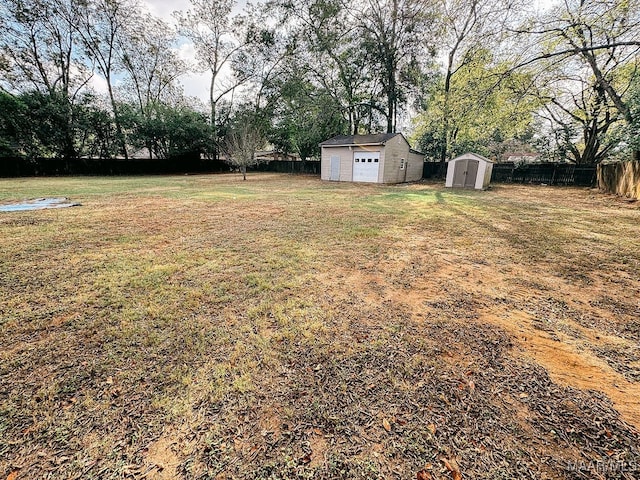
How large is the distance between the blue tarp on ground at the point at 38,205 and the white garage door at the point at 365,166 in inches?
530

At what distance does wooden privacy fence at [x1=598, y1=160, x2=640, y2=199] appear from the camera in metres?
8.58

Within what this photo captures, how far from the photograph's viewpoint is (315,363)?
5.94 ft

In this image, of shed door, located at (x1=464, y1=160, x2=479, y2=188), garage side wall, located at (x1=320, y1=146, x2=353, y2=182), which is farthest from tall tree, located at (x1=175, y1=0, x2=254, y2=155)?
shed door, located at (x1=464, y1=160, x2=479, y2=188)

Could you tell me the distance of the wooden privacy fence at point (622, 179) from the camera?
8578 mm

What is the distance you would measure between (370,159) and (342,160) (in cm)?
213

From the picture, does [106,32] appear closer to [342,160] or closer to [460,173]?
[342,160]

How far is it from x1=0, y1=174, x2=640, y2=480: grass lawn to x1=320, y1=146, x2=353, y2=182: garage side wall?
14.0 metres

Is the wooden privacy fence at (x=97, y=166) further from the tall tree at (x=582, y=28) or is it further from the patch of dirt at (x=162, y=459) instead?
the patch of dirt at (x=162, y=459)

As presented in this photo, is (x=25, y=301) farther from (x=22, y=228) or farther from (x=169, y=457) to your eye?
(x=22, y=228)

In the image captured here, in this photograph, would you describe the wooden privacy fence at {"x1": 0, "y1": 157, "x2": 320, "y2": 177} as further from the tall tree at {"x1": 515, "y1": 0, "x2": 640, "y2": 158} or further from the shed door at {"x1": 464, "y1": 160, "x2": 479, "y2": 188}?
the tall tree at {"x1": 515, "y1": 0, "x2": 640, "y2": 158}

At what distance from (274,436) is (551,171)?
67.5 ft

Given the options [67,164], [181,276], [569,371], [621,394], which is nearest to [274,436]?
[569,371]

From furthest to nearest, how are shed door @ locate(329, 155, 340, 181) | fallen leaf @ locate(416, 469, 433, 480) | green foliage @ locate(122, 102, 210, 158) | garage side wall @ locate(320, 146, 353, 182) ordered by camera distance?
1. green foliage @ locate(122, 102, 210, 158)
2. shed door @ locate(329, 155, 340, 181)
3. garage side wall @ locate(320, 146, 353, 182)
4. fallen leaf @ locate(416, 469, 433, 480)

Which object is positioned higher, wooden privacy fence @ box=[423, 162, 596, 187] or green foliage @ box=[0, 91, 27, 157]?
green foliage @ box=[0, 91, 27, 157]
